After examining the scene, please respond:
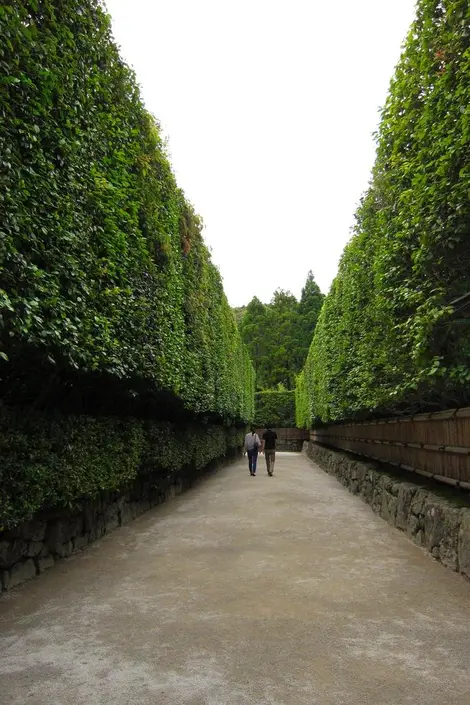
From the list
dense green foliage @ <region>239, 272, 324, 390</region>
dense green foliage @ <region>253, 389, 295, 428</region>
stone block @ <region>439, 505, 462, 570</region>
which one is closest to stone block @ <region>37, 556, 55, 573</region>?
stone block @ <region>439, 505, 462, 570</region>

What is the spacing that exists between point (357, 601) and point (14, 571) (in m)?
3.74

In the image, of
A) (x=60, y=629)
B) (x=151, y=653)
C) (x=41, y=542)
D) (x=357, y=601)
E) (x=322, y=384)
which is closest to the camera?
(x=151, y=653)

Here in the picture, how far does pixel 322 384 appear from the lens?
21672 mm

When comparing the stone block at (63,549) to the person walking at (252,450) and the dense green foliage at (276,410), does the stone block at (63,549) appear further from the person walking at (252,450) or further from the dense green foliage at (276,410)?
the dense green foliage at (276,410)

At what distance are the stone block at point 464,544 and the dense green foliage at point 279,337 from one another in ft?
170

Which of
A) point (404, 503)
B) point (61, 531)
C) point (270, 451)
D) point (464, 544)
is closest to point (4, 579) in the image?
point (61, 531)

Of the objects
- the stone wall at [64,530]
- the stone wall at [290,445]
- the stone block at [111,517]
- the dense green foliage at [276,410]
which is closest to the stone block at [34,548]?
the stone wall at [64,530]

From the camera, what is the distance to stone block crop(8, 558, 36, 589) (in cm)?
570

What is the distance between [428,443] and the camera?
8484 millimetres

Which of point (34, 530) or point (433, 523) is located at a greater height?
point (34, 530)

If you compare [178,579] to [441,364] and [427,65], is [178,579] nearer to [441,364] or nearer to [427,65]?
[441,364]

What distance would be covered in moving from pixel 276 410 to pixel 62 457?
43.0 meters

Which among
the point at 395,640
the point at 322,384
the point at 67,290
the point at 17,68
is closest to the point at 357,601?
the point at 395,640

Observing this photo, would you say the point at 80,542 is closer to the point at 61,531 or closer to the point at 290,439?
the point at 61,531
